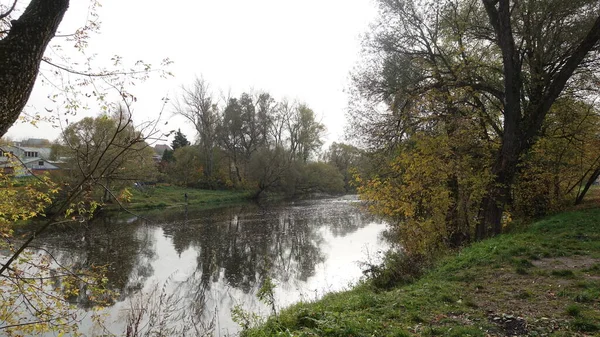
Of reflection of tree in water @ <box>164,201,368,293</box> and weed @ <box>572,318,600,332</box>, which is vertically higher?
weed @ <box>572,318,600,332</box>

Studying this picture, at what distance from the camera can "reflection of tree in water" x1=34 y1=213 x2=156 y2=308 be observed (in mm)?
11883

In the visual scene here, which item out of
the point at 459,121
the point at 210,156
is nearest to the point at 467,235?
the point at 459,121

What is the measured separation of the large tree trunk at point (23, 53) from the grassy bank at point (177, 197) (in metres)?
28.5

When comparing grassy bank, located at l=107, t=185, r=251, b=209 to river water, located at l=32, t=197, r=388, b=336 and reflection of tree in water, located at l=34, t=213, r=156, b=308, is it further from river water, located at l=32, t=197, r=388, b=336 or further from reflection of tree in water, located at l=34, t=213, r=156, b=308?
reflection of tree in water, located at l=34, t=213, r=156, b=308

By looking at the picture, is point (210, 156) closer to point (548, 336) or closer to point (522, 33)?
point (522, 33)

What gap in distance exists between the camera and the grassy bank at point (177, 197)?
3240 cm

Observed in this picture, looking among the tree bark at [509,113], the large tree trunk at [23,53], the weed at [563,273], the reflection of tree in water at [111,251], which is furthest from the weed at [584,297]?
the reflection of tree in water at [111,251]

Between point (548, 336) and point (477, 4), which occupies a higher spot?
point (477, 4)

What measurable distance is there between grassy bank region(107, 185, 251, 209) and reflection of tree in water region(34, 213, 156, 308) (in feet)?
30.0

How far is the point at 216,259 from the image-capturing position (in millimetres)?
14562

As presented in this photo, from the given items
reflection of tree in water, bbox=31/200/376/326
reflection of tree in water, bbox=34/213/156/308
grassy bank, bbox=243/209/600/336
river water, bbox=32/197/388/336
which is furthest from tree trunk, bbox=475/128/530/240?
reflection of tree in water, bbox=34/213/156/308

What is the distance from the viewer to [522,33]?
37.3 feet

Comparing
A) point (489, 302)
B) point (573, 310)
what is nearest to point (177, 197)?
point (489, 302)

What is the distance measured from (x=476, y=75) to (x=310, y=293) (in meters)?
8.69
